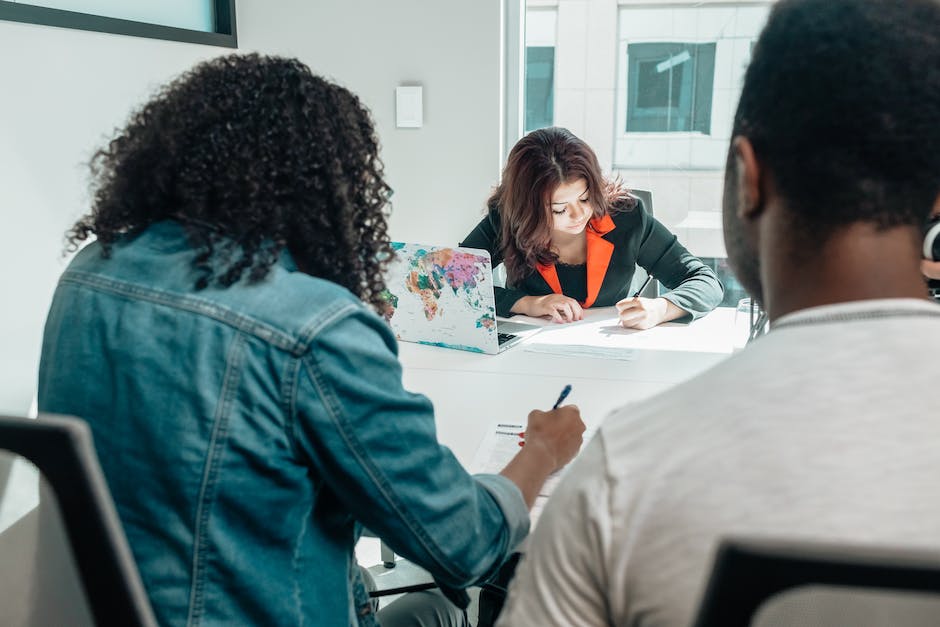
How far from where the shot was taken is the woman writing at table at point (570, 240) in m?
2.19

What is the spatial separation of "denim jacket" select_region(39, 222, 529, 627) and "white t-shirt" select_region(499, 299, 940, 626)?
290 mm

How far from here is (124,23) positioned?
2.37 metres

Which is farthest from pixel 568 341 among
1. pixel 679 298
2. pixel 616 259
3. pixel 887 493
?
pixel 887 493

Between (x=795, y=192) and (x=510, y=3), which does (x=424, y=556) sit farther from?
(x=510, y=3)

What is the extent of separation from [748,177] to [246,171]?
503mm

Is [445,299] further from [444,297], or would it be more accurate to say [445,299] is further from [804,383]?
[804,383]

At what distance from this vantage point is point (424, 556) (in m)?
0.86

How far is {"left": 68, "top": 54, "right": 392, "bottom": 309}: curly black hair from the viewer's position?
843mm

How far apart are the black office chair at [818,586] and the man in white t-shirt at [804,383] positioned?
4 cm

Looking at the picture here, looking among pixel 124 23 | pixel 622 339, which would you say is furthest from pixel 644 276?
pixel 124 23

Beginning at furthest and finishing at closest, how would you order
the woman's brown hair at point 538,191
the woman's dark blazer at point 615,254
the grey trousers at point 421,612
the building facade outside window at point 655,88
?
the building facade outside window at point 655,88 → the woman's dark blazer at point 615,254 → the woman's brown hair at point 538,191 → the grey trousers at point 421,612

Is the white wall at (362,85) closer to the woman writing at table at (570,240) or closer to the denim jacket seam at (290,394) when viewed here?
the woman writing at table at (570,240)

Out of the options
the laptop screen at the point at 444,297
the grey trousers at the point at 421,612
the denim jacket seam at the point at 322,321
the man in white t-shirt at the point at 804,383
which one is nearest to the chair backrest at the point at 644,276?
the laptop screen at the point at 444,297

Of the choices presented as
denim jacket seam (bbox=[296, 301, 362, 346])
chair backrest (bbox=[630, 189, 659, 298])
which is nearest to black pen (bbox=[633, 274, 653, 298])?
chair backrest (bbox=[630, 189, 659, 298])
